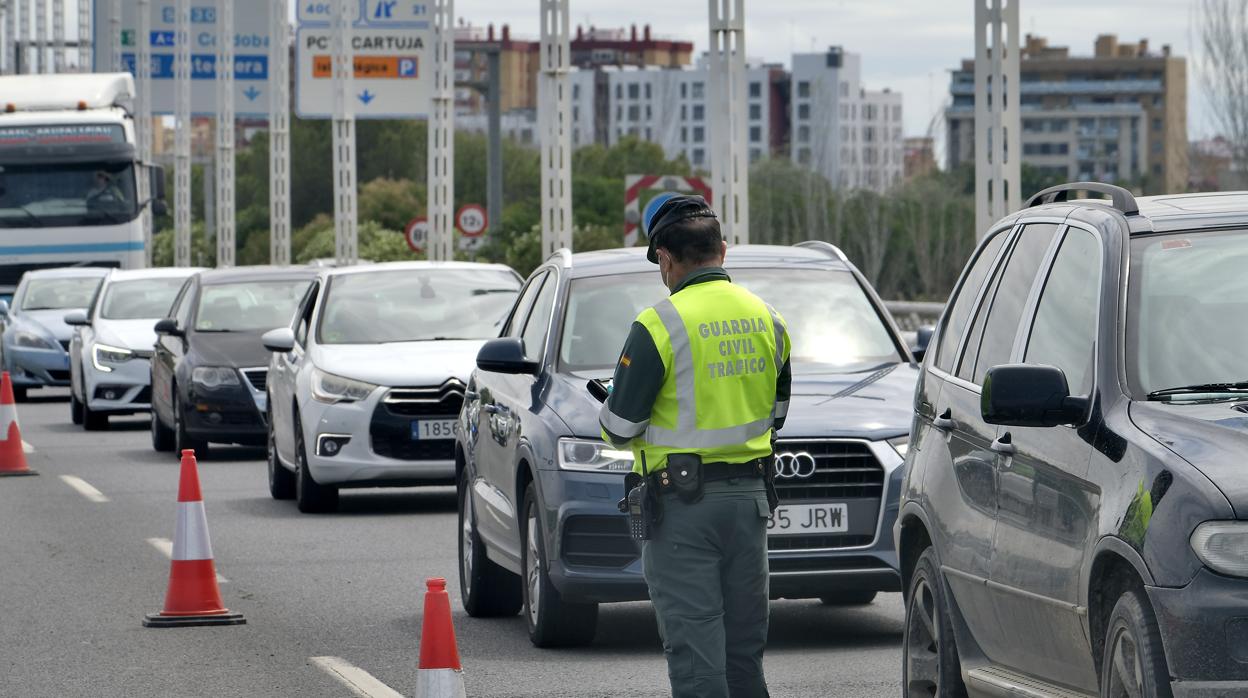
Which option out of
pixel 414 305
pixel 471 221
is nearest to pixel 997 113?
pixel 414 305

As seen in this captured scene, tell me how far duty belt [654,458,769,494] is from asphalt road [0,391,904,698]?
2139mm

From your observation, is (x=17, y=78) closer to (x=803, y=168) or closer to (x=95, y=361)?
(x=95, y=361)

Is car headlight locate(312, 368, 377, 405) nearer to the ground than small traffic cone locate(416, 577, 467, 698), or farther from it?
nearer to the ground

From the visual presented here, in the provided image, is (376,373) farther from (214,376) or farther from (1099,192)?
(1099,192)

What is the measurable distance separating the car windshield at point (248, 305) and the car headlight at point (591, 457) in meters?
12.1

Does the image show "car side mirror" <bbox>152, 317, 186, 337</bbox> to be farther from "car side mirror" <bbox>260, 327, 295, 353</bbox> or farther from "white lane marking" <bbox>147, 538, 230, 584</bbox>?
"white lane marking" <bbox>147, 538, 230, 584</bbox>

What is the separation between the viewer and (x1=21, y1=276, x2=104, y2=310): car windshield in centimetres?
3266

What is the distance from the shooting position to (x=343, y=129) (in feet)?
125

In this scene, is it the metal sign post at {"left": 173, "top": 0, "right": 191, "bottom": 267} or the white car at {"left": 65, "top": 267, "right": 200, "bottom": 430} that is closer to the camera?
the white car at {"left": 65, "top": 267, "right": 200, "bottom": 430}

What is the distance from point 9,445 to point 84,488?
1793 millimetres

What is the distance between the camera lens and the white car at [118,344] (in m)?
25.3

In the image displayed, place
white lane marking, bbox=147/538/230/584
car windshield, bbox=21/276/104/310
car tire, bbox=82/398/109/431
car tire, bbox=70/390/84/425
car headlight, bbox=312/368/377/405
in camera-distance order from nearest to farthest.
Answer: white lane marking, bbox=147/538/230/584 < car headlight, bbox=312/368/377/405 < car tire, bbox=82/398/109/431 < car tire, bbox=70/390/84/425 < car windshield, bbox=21/276/104/310

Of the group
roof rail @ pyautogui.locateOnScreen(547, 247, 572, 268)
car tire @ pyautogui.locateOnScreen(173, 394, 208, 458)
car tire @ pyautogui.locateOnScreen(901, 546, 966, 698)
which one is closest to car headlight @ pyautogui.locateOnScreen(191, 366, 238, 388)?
car tire @ pyautogui.locateOnScreen(173, 394, 208, 458)

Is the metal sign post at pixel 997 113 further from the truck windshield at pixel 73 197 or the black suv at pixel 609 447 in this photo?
the truck windshield at pixel 73 197
